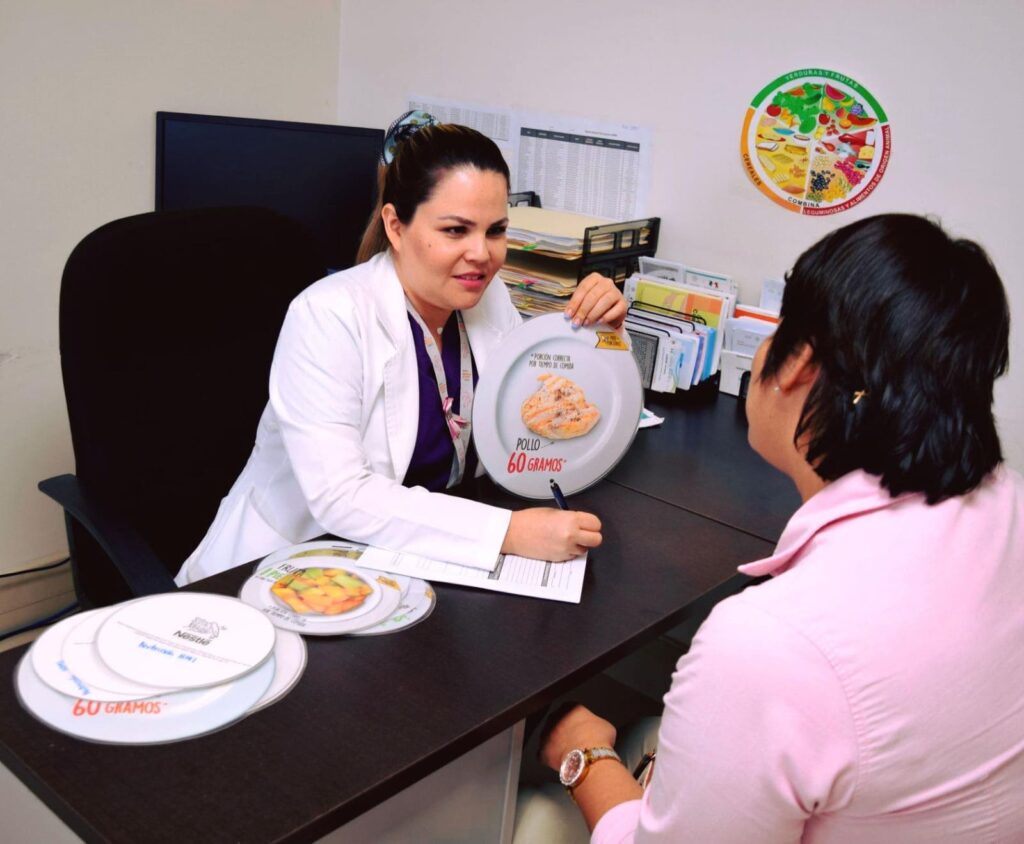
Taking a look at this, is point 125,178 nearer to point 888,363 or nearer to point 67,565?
point 67,565

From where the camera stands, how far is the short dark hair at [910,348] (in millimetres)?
903

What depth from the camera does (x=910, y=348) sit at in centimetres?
90

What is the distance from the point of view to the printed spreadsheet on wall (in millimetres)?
2479

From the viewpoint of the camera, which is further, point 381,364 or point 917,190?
point 917,190

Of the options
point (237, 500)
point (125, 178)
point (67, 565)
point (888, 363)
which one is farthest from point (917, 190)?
point (67, 565)

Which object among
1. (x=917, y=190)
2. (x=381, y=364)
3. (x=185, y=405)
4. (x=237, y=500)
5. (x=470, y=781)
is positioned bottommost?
(x=470, y=781)

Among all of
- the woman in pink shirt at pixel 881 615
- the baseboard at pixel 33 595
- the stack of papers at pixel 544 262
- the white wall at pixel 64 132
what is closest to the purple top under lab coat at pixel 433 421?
the stack of papers at pixel 544 262

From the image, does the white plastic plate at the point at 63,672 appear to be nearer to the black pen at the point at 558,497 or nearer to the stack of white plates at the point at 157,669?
the stack of white plates at the point at 157,669

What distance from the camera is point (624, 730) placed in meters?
1.72

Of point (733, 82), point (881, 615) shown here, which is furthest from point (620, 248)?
point (881, 615)

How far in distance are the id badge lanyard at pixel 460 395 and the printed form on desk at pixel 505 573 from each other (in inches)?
13.1

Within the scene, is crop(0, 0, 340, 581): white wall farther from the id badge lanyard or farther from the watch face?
the watch face

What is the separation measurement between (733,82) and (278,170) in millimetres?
1155

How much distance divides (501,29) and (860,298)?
1968 mm
